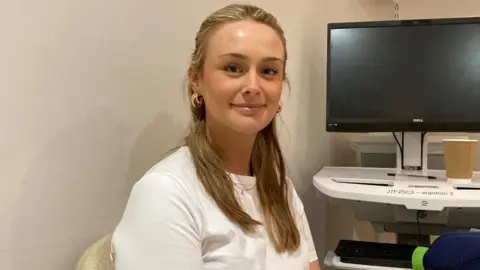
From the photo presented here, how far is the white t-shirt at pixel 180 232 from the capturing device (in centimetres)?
102

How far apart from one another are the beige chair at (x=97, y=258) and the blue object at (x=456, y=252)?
0.61m

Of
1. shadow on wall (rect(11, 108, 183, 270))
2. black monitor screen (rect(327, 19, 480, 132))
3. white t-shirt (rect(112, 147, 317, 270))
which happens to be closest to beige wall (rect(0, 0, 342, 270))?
shadow on wall (rect(11, 108, 183, 270))

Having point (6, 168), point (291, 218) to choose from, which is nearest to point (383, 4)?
point (291, 218)

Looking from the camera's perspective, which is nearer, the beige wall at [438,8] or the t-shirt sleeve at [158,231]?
the t-shirt sleeve at [158,231]

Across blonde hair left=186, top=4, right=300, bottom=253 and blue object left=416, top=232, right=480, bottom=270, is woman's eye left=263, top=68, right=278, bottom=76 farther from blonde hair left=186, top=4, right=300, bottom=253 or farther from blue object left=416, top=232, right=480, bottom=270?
blue object left=416, top=232, right=480, bottom=270

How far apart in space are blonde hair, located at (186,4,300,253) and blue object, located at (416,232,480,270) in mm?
332

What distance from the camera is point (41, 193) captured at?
1.16 metres

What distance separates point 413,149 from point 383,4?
0.77m

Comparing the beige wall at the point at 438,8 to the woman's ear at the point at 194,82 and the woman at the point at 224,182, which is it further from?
the woman's ear at the point at 194,82

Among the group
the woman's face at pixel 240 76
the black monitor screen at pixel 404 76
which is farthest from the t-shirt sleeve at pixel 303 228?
the black monitor screen at pixel 404 76

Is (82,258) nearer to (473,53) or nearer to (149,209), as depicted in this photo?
(149,209)

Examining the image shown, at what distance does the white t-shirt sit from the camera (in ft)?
3.34

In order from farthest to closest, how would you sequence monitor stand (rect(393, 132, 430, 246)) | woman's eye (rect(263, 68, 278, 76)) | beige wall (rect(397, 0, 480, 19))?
beige wall (rect(397, 0, 480, 19))
monitor stand (rect(393, 132, 430, 246))
woman's eye (rect(263, 68, 278, 76))

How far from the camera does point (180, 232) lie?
3.40 ft
